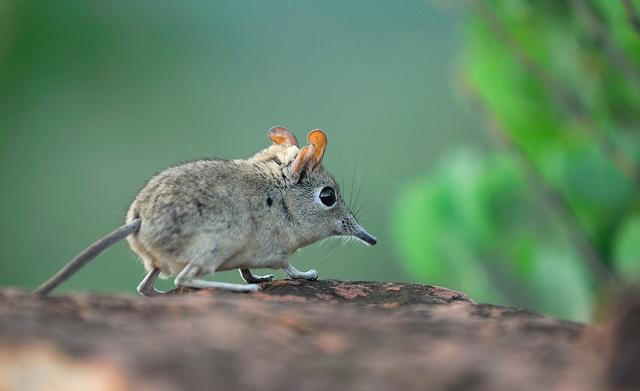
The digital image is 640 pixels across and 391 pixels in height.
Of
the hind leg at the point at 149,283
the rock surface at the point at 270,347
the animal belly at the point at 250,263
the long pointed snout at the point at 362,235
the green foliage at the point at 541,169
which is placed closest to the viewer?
the rock surface at the point at 270,347

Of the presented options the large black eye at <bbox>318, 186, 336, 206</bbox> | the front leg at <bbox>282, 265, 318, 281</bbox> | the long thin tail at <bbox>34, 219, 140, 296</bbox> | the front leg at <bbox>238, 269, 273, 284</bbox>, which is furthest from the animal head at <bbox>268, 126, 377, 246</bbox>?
the long thin tail at <bbox>34, 219, 140, 296</bbox>

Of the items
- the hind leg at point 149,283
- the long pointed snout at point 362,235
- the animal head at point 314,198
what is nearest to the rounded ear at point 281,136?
the animal head at point 314,198

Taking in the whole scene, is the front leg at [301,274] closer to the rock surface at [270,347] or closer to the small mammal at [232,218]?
the small mammal at [232,218]

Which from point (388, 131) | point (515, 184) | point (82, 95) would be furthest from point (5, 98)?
point (515, 184)

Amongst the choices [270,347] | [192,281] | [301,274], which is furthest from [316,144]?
[270,347]

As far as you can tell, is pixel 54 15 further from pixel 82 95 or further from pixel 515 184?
pixel 515 184

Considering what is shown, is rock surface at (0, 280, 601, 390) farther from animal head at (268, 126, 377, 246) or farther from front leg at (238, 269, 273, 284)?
animal head at (268, 126, 377, 246)

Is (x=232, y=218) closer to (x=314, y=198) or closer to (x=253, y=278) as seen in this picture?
(x=253, y=278)
